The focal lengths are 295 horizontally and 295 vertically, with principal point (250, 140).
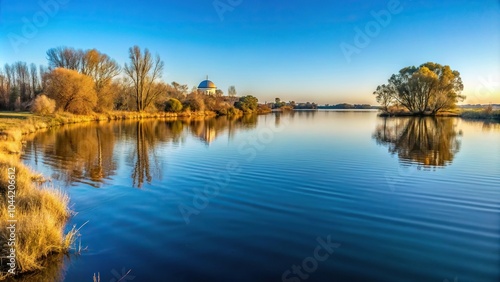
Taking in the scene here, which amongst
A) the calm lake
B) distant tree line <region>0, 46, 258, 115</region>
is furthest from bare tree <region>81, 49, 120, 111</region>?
the calm lake

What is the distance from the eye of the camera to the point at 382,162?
1313 cm

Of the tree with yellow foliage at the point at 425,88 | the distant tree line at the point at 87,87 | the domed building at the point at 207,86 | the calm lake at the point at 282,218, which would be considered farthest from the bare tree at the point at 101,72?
the domed building at the point at 207,86

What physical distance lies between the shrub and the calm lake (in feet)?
72.6

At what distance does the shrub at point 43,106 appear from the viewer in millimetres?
31422

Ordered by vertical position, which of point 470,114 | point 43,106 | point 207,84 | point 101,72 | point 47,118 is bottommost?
point 47,118

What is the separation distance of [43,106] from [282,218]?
3429cm

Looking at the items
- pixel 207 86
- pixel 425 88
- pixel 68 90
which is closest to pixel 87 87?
pixel 68 90

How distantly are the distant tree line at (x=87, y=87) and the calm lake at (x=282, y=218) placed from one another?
2623 centimetres

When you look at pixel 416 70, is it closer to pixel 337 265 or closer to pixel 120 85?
pixel 120 85

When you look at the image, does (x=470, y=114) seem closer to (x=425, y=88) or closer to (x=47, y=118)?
(x=425, y=88)

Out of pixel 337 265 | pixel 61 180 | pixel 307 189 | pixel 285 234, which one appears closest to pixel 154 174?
pixel 61 180

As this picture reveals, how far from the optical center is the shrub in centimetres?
3142

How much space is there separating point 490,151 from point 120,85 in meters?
54.1

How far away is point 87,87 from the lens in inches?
1448
